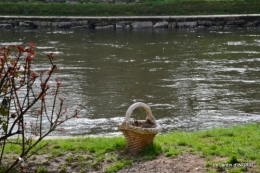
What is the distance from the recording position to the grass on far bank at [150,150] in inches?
253

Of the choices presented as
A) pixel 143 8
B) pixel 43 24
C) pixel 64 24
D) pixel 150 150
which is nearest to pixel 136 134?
pixel 150 150

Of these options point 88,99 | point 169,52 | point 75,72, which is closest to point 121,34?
point 169,52

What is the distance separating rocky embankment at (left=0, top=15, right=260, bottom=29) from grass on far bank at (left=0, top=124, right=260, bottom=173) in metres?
18.6

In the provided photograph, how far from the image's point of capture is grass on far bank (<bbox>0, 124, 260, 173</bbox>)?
6414mm

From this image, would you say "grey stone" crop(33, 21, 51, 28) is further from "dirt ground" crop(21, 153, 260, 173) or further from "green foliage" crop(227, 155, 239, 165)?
"green foliage" crop(227, 155, 239, 165)

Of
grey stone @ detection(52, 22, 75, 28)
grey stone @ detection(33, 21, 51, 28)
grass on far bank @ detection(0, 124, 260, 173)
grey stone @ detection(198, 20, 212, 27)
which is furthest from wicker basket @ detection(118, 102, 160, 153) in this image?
grey stone @ detection(33, 21, 51, 28)

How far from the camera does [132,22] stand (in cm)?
2616

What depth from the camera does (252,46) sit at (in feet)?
63.5

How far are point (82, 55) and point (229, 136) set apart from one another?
11.1m

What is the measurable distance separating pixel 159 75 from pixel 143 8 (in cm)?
1370

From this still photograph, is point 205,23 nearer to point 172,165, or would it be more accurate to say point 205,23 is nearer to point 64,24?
point 64,24

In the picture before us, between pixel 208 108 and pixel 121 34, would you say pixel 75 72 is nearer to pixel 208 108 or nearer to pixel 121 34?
pixel 208 108

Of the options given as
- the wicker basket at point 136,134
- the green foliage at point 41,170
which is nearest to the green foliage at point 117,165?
the wicker basket at point 136,134

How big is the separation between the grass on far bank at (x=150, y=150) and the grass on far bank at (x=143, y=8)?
2023cm
